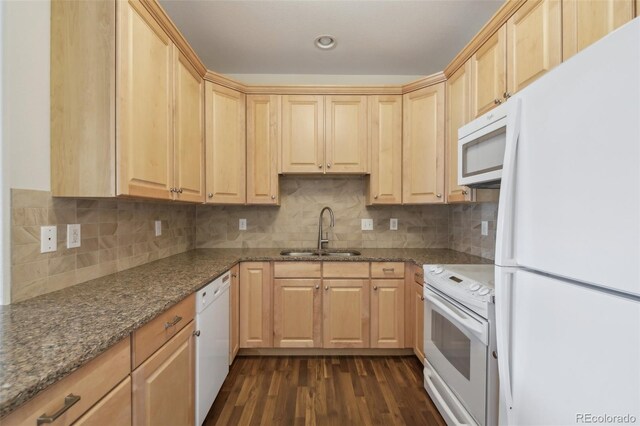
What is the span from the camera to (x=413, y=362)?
235 cm

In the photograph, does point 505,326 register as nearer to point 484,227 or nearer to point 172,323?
point 172,323

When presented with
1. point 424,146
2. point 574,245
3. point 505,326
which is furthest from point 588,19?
point 424,146

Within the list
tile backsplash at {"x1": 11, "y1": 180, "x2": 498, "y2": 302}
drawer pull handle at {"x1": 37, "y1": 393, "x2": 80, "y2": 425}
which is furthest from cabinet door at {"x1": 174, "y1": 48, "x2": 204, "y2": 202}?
drawer pull handle at {"x1": 37, "y1": 393, "x2": 80, "y2": 425}

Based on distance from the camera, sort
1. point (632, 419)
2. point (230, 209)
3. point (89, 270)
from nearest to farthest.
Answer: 1. point (632, 419)
2. point (89, 270)
3. point (230, 209)

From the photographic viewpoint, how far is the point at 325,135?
8.50 ft

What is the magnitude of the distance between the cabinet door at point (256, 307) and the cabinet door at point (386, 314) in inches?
34.6

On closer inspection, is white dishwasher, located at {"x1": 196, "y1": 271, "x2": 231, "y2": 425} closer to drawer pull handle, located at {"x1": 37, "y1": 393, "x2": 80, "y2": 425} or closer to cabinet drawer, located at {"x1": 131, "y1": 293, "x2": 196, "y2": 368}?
cabinet drawer, located at {"x1": 131, "y1": 293, "x2": 196, "y2": 368}

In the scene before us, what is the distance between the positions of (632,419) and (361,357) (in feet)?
6.78

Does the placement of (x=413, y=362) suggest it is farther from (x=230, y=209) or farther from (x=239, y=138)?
(x=239, y=138)

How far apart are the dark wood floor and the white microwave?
1.47 m

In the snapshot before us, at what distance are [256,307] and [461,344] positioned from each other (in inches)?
61.4

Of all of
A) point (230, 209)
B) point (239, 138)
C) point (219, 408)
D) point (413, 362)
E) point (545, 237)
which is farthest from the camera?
point (230, 209)

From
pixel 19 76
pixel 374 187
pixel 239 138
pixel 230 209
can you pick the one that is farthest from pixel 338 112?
pixel 19 76

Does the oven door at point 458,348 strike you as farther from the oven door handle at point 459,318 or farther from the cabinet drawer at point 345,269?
the cabinet drawer at point 345,269
